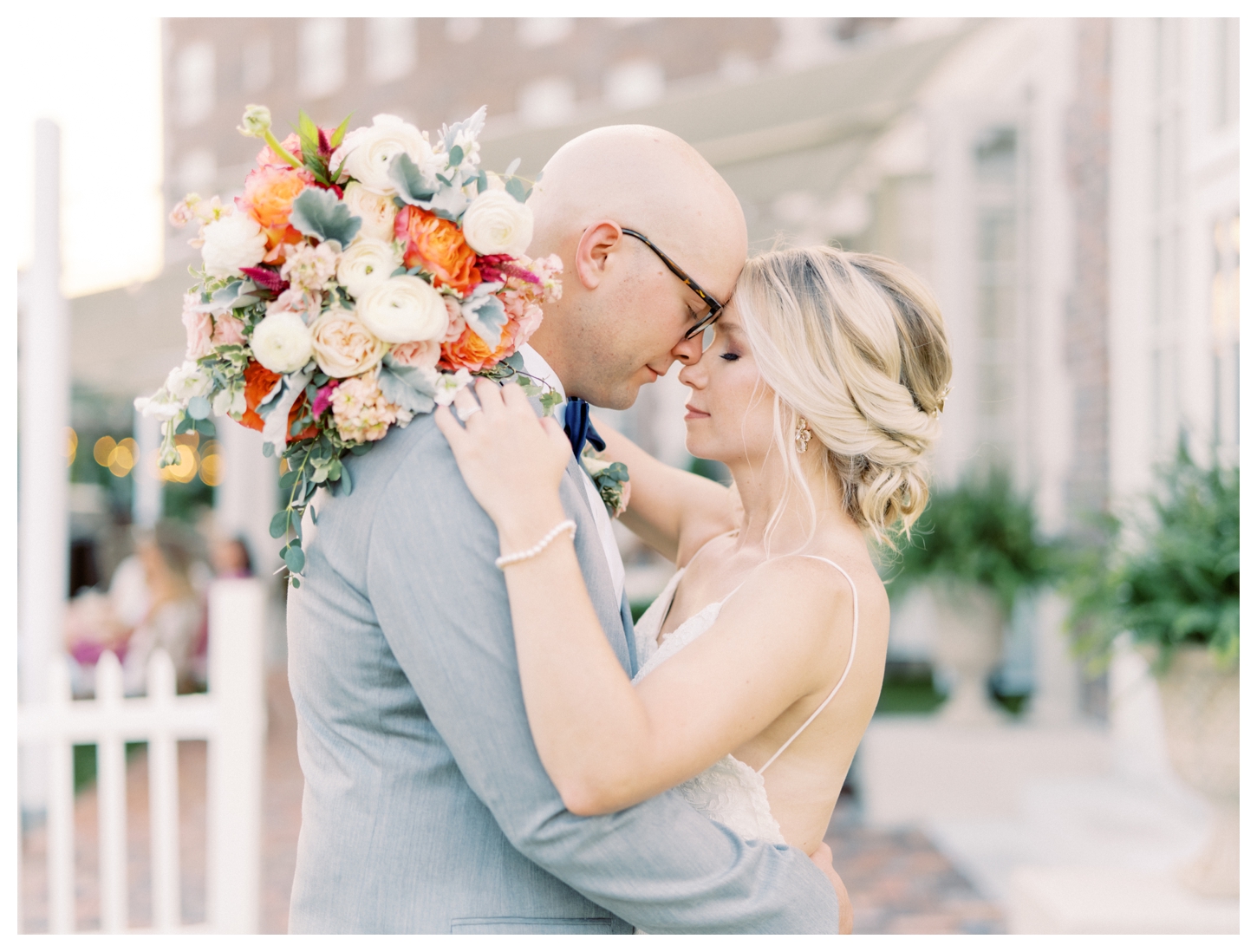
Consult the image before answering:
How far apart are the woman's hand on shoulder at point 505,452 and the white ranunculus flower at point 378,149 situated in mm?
326

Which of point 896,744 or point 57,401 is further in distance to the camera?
point 896,744

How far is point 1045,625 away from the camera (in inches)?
282

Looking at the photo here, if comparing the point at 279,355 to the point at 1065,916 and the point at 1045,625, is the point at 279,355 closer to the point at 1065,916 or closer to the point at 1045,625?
the point at 1065,916

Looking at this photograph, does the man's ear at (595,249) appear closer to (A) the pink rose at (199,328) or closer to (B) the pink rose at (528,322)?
(B) the pink rose at (528,322)

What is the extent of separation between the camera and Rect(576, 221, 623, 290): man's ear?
188cm

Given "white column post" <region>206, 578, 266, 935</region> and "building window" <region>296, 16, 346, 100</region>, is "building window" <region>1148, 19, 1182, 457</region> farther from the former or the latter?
"building window" <region>296, 16, 346, 100</region>

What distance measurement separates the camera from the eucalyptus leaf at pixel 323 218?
56.5 inches

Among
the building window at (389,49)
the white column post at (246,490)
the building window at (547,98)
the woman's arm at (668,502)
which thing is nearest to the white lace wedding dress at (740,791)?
the woman's arm at (668,502)

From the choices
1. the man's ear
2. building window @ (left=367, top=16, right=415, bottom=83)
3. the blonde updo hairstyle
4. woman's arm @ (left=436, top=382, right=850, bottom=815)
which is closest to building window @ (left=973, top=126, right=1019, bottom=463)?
the blonde updo hairstyle

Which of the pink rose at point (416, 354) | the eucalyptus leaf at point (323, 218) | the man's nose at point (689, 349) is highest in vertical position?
the eucalyptus leaf at point (323, 218)

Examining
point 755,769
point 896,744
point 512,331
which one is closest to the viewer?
point 512,331

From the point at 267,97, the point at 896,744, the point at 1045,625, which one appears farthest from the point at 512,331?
the point at 267,97
